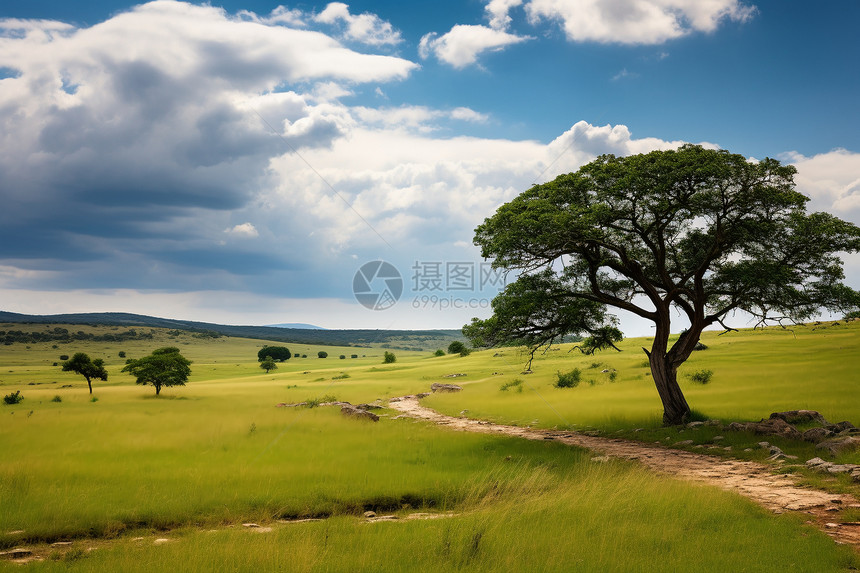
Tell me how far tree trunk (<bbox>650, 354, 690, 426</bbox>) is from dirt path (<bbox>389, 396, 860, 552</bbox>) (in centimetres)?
331

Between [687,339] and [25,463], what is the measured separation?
27.5 meters

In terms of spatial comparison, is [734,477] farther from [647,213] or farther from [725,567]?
[647,213]

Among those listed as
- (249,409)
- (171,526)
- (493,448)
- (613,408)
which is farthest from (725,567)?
(249,409)

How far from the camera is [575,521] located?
10.2 meters

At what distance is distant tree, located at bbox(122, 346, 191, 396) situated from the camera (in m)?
48.3

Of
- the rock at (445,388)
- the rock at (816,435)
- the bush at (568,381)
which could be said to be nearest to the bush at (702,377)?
the bush at (568,381)

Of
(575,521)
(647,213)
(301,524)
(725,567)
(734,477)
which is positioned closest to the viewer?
(725,567)

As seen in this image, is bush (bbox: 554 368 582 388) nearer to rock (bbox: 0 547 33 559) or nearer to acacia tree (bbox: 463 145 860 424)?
acacia tree (bbox: 463 145 860 424)

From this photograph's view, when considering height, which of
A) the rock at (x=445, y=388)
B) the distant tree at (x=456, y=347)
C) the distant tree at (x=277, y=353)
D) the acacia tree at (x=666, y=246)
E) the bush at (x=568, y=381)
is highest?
the acacia tree at (x=666, y=246)

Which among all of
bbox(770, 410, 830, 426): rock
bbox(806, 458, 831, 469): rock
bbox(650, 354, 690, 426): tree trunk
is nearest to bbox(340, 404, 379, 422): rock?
bbox(650, 354, 690, 426): tree trunk

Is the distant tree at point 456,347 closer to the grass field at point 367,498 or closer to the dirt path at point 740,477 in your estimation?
the grass field at point 367,498

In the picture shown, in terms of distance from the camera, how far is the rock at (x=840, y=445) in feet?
50.3

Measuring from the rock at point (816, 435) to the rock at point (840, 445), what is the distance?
116cm

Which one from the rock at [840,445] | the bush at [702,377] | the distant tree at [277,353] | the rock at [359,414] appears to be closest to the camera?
the rock at [840,445]
